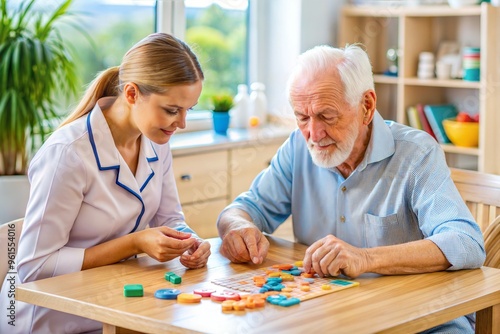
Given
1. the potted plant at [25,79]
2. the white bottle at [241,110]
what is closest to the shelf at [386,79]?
the white bottle at [241,110]

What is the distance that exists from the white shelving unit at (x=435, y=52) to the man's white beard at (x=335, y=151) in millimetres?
1995

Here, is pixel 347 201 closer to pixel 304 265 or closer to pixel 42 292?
pixel 304 265

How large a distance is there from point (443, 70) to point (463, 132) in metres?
0.38

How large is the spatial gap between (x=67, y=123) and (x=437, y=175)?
3.38 feet

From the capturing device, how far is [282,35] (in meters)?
4.75

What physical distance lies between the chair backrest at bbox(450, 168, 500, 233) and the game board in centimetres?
76

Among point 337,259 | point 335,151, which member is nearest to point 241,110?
point 335,151

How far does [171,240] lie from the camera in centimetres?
207

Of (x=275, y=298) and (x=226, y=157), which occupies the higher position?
(x=226, y=157)

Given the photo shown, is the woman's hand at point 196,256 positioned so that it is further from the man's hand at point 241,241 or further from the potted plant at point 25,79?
the potted plant at point 25,79

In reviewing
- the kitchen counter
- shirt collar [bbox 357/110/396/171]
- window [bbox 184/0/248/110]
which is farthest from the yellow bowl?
shirt collar [bbox 357/110/396/171]

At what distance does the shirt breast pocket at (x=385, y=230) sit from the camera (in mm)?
2291

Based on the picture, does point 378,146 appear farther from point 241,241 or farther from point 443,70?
point 443,70

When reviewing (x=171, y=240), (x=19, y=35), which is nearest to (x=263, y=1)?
(x=19, y=35)
